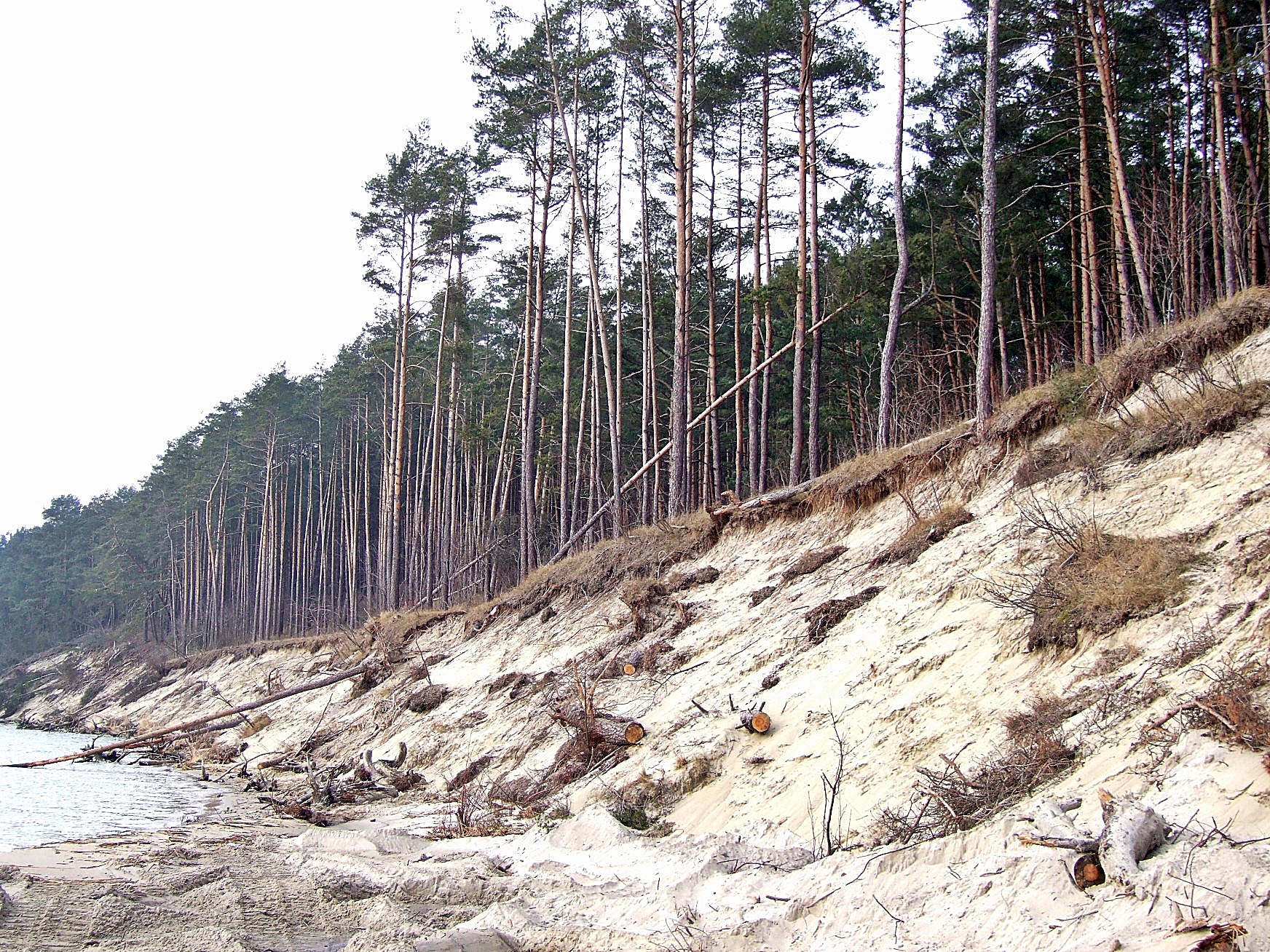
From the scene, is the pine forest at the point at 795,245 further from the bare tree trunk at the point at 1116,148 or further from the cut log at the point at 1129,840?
the cut log at the point at 1129,840

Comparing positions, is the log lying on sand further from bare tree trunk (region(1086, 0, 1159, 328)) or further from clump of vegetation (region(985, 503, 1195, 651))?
bare tree trunk (region(1086, 0, 1159, 328))

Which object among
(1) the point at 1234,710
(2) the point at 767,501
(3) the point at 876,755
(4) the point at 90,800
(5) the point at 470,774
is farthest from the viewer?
(2) the point at 767,501

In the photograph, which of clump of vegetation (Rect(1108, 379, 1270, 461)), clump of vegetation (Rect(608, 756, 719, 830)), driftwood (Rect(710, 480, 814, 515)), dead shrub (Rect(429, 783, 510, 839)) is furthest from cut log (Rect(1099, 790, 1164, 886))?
driftwood (Rect(710, 480, 814, 515))

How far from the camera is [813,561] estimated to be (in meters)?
13.1

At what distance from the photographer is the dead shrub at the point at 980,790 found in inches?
217

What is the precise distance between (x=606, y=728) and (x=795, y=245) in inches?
783

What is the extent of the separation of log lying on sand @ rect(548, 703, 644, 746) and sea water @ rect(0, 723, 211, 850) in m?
5.87

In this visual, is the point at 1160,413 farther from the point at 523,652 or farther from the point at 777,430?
the point at 777,430

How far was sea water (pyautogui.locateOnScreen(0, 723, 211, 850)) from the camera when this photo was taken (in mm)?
11898

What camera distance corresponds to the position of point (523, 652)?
18188 millimetres

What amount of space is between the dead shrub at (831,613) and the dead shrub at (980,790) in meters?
4.48

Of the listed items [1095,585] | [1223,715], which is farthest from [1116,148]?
[1223,715]

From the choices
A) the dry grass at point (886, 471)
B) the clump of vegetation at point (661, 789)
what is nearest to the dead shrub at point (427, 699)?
the dry grass at point (886, 471)

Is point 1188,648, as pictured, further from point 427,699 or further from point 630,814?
point 427,699
